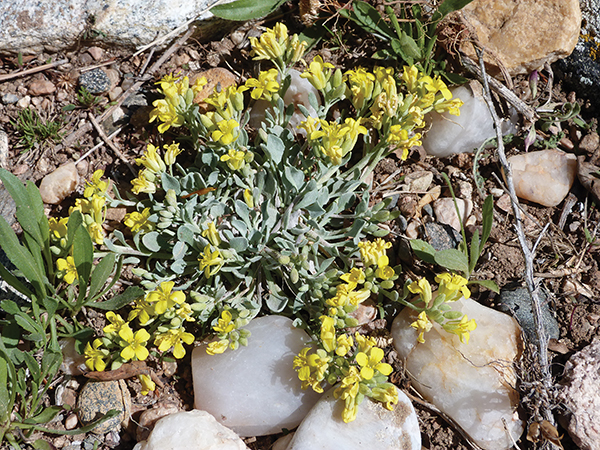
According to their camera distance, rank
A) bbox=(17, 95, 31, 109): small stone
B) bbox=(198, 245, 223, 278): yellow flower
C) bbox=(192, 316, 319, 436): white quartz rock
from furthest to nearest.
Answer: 1. bbox=(17, 95, 31, 109): small stone
2. bbox=(192, 316, 319, 436): white quartz rock
3. bbox=(198, 245, 223, 278): yellow flower

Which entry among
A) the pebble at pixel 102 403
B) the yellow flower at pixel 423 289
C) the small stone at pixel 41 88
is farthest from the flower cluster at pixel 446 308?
the small stone at pixel 41 88

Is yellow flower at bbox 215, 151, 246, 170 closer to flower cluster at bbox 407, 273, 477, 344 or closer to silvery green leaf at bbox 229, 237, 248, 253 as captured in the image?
silvery green leaf at bbox 229, 237, 248, 253

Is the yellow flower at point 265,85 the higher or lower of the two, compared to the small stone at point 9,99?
lower

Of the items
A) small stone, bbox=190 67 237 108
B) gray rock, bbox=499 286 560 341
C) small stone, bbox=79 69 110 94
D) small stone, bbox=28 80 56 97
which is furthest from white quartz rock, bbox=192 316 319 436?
small stone, bbox=28 80 56 97

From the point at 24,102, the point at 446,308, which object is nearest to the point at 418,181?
the point at 446,308

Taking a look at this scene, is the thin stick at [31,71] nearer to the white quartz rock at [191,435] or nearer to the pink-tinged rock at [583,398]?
the white quartz rock at [191,435]
